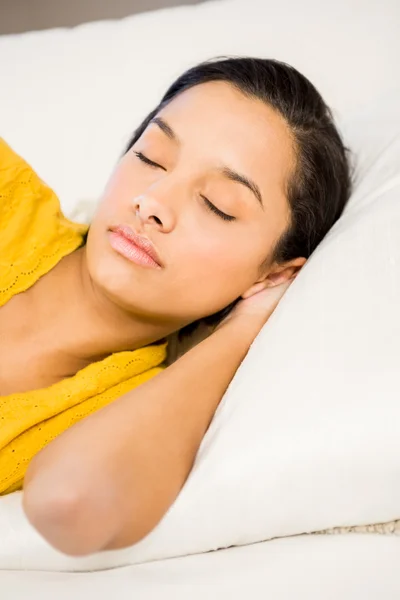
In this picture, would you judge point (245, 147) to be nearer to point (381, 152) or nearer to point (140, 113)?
point (381, 152)

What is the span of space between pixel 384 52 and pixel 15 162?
77 cm

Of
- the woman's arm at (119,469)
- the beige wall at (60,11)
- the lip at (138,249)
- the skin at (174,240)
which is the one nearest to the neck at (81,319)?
the skin at (174,240)

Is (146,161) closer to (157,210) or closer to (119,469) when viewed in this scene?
(157,210)

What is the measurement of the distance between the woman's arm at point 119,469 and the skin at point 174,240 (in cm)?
18

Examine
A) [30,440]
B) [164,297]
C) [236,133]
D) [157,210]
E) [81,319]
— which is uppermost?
[236,133]

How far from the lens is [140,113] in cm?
140

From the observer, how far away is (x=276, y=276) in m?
1.10

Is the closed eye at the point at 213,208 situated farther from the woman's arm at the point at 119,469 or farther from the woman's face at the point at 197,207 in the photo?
the woman's arm at the point at 119,469

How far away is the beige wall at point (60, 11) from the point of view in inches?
73.2

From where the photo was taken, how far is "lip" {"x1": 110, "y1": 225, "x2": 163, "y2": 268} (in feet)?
3.07

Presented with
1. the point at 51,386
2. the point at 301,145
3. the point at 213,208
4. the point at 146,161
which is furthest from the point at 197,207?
the point at 51,386

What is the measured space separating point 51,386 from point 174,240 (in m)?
0.29

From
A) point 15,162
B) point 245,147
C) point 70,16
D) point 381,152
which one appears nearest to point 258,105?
point 245,147

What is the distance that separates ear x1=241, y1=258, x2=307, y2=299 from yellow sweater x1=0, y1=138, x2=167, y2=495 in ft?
0.67
